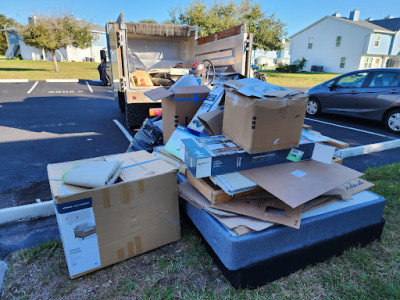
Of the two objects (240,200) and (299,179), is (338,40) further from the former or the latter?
(240,200)

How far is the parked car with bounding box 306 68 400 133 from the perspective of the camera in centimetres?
575

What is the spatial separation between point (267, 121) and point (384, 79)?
5.73 meters

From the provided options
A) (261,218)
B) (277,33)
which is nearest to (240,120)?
(261,218)

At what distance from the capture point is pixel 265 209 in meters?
1.87

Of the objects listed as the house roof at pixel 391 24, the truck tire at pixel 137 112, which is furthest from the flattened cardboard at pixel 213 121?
the house roof at pixel 391 24

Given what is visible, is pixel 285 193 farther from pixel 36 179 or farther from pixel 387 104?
pixel 387 104

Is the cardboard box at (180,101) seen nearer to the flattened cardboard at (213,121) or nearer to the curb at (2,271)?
the flattened cardboard at (213,121)

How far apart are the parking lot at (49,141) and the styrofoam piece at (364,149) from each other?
4.1 inches

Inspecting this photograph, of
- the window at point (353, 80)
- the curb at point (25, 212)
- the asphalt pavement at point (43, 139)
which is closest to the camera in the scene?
the curb at point (25, 212)

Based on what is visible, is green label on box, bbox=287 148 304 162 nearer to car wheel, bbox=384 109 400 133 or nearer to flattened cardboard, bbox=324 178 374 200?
flattened cardboard, bbox=324 178 374 200

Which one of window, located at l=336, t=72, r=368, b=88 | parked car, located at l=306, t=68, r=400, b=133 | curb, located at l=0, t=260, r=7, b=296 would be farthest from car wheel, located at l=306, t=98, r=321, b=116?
curb, located at l=0, t=260, r=7, b=296

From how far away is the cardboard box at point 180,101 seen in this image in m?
2.87

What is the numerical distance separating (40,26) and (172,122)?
66.7 ft

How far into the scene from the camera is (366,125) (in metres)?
6.57
